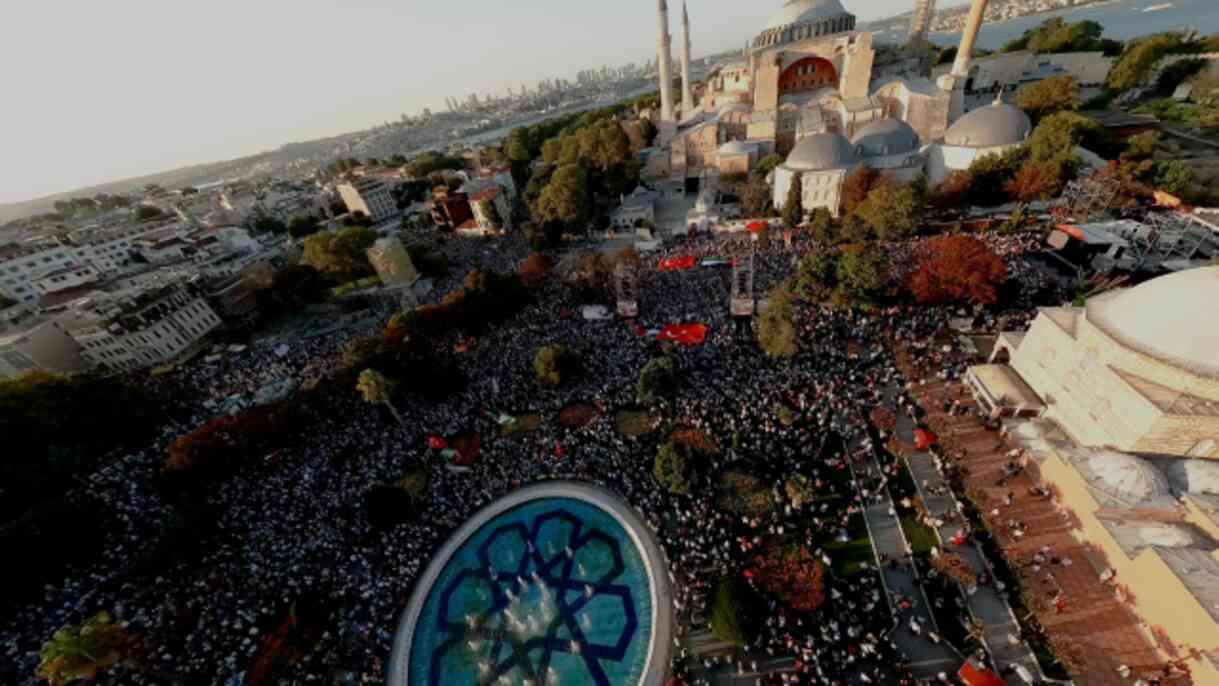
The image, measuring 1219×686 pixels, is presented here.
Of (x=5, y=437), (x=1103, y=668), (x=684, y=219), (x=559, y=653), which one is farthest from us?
(x=684, y=219)

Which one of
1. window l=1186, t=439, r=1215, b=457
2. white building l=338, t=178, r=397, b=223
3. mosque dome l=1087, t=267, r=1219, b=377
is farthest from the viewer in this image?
white building l=338, t=178, r=397, b=223

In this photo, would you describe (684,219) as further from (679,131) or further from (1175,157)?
(1175,157)

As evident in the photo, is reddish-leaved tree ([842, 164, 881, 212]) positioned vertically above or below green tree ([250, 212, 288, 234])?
below

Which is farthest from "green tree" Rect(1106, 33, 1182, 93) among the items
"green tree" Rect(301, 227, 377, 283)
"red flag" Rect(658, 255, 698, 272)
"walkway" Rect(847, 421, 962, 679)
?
"green tree" Rect(301, 227, 377, 283)

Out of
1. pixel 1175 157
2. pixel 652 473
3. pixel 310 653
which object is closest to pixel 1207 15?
pixel 1175 157

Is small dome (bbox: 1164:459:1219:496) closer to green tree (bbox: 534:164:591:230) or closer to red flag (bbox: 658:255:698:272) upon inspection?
red flag (bbox: 658:255:698:272)

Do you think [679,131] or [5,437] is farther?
[679,131]
